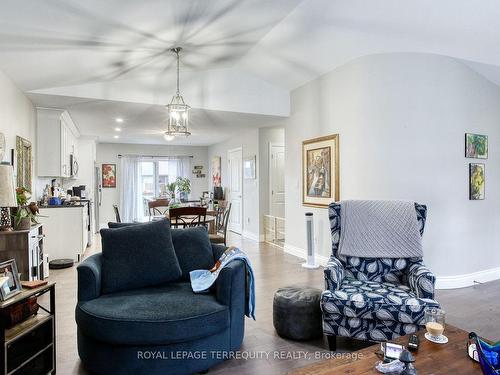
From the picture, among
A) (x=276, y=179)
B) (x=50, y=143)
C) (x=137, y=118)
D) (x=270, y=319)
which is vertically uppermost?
(x=137, y=118)

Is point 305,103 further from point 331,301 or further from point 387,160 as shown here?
point 331,301

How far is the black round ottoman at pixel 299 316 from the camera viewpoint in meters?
2.49

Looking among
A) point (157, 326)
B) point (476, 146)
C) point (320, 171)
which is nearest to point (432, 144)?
point (476, 146)

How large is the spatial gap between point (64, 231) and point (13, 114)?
6.36 ft

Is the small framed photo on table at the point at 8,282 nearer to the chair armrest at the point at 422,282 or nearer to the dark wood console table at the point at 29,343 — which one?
the dark wood console table at the point at 29,343

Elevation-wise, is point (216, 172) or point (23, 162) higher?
point (216, 172)

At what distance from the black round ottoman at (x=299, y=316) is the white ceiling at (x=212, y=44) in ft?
8.22

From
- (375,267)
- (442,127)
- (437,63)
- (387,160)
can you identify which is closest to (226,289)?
(375,267)

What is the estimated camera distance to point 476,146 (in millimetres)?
3910

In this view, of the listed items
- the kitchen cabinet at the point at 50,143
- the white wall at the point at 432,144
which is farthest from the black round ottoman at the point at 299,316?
the kitchen cabinet at the point at 50,143

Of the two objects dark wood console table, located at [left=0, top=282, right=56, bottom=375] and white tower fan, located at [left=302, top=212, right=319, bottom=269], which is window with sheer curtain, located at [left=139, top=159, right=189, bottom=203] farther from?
dark wood console table, located at [left=0, top=282, right=56, bottom=375]

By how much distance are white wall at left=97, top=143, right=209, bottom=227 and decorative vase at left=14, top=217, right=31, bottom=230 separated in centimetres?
602

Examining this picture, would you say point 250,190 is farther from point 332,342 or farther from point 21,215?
point 332,342

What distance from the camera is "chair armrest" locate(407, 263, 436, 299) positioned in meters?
2.29
